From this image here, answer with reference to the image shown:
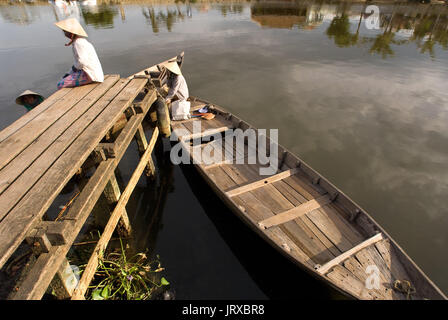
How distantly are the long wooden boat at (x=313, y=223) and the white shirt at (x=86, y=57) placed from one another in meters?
3.09

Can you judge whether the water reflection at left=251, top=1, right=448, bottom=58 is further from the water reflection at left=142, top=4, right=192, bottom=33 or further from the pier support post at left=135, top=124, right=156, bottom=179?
the pier support post at left=135, top=124, right=156, bottom=179

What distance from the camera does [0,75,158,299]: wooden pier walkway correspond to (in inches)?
116

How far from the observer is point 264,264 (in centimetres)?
586

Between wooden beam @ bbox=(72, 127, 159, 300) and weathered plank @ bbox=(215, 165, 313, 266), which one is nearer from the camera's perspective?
wooden beam @ bbox=(72, 127, 159, 300)

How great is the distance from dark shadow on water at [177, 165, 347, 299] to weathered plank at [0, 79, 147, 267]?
389cm

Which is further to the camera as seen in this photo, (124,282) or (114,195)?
(114,195)

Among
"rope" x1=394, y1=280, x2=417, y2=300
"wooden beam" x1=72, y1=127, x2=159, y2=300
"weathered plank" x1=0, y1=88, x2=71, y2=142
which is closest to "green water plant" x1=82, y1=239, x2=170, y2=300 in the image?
"wooden beam" x1=72, y1=127, x2=159, y2=300

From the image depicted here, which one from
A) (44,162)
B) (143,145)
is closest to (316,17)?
(143,145)

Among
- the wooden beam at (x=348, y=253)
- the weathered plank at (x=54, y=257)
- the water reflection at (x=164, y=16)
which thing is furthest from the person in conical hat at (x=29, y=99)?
the water reflection at (x=164, y=16)

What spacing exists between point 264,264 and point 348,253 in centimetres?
206

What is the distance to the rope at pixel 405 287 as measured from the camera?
3979 mm

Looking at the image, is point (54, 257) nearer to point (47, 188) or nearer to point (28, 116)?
point (47, 188)

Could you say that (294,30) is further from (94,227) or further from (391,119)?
(94,227)
